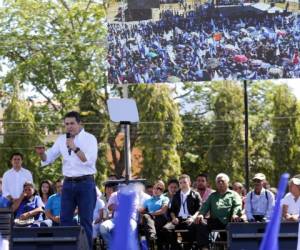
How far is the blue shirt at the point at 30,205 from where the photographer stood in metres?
10.6

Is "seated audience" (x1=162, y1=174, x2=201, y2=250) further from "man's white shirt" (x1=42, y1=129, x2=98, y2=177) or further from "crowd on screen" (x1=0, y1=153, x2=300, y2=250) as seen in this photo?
"man's white shirt" (x1=42, y1=129, x2=98, y2=177)

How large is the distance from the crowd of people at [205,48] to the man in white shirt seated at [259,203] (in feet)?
7.94

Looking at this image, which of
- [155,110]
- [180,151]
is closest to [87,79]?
[155,110]

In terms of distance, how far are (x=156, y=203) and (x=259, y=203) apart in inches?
57.7

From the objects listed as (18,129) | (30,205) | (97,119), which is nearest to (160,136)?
(97,119)

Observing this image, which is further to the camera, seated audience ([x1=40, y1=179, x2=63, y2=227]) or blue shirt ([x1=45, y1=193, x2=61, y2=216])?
blue shirt ([x1=45, y1=193, x2=61, y2=216])

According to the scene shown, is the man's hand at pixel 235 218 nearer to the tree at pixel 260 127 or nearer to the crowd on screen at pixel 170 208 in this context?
the crowd on screen at pixel 170 208

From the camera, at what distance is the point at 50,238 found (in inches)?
293

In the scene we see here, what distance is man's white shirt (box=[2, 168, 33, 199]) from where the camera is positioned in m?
10.6

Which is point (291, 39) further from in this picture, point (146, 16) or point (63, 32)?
point (63, 32)

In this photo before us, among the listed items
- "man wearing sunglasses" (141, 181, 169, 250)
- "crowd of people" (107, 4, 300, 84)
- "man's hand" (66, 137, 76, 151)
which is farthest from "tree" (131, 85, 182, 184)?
"man's hand" (66, 137, 76, 151)

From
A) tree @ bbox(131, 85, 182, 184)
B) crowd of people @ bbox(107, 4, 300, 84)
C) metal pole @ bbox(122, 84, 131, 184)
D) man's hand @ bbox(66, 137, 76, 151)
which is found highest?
crowd of people @ bbox(107, 4, 300, 84)

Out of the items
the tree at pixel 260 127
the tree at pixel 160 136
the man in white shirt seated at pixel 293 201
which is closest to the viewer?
the man in white shirt seated at pixel 293 201

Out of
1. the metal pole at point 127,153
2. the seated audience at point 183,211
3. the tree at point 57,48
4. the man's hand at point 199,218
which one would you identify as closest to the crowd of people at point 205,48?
the seated audience at point 183,211
